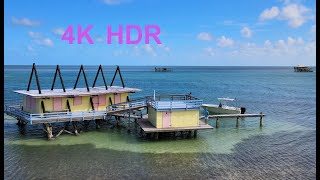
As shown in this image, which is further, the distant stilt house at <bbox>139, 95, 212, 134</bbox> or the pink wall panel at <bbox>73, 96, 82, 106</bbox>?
the pink wall panel at <bbox>73, 96, 82, 106</bbox>

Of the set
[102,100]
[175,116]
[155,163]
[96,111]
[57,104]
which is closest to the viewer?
[155,163]

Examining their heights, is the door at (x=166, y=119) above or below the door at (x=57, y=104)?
below

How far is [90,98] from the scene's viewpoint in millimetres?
34312

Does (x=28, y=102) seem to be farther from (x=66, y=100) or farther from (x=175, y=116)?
(x=175, y=116)

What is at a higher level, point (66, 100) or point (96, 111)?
point (66, 100)

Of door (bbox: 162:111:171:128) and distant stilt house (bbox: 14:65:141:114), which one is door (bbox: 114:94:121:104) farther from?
door (bbox: 162:111:171:128)

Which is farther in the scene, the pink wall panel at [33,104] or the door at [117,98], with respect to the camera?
the door at [117,98]

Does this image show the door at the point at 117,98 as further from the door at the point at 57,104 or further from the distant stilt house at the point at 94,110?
the door at the point at 57,104

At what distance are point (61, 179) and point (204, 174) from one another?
9275mm

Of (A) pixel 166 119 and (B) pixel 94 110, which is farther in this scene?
(B) pixel 94 110

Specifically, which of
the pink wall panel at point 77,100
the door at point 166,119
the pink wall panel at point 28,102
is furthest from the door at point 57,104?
the door at point 166,119

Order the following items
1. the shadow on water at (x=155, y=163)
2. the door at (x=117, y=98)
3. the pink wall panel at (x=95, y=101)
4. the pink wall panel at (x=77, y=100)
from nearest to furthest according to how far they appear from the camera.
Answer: the shadow on water at (x=155, y=163), the pink wall panel at (x=77, y=100), the pink wall panel at (x=95, y=101), the door at (x=117, y=98)

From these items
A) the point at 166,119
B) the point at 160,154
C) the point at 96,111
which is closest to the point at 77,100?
the point at 96,111

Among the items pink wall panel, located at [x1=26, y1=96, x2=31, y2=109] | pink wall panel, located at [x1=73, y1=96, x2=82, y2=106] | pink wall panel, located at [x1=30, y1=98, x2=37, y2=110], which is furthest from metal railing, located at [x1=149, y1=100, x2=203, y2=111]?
pink wall panel, located at [x1=26, y1=96, x2=31, y2=109]
